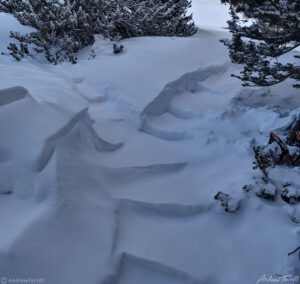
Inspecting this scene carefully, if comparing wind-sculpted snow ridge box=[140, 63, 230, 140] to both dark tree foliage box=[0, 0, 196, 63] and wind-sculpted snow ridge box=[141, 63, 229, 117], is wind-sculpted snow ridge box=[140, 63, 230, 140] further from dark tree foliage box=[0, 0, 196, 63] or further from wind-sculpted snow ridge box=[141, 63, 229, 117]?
dark tree foliage box=[0, 0, 196, 63]

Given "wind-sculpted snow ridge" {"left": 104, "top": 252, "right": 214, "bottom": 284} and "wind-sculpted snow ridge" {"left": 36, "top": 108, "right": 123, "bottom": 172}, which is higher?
"wind-sculpted snow ridge" {"left": 36, "top": 108, "right": 123, "bottom": 172}

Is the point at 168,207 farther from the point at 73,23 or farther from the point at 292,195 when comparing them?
the point at 73,23

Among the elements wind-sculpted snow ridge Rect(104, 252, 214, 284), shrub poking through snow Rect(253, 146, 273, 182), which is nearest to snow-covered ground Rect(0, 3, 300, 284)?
wind-sculpted snow ridge Rect(104, 252, 214, 284)

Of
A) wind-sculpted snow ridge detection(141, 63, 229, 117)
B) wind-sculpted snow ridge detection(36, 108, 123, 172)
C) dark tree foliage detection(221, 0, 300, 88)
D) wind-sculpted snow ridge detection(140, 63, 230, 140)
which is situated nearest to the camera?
wind-sculpted snow ridge detection(36, 108, 123, 172)

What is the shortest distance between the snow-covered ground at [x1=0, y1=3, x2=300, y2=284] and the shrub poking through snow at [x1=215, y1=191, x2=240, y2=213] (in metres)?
0.06

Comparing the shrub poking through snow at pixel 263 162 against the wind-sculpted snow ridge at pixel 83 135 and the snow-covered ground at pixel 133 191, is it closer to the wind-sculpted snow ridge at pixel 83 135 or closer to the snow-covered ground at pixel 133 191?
the snow-covered ground at pixel 133 191

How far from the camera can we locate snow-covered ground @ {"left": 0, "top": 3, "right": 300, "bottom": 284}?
182 cm

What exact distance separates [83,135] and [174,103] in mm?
1835

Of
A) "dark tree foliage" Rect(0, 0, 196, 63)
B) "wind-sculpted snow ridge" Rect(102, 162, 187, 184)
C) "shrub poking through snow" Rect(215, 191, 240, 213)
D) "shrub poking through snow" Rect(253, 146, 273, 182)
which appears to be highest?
"dark tree foliage" Rect(0, 0, 196, 63)

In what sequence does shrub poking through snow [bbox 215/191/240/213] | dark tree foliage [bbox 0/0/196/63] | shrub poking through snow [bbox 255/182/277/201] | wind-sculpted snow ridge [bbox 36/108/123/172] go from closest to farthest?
wind-sculpted snow ridge [bbox 36/108/123/172]
shrub poking through snow [bbox 215/191/240/213]
shrub poking through snow [bbox 255/182/277/201]
dark tree foliage [bbox 0/0/196/63]

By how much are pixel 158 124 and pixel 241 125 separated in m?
1.19

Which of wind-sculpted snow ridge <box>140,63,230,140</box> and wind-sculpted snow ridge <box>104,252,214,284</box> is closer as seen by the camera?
wind-sculpted snow ridge <box>104,252,214,284</box>

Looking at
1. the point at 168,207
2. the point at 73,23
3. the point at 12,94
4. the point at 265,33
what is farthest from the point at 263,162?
the point at 73,23

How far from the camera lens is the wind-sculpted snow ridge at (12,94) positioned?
2.41 m
